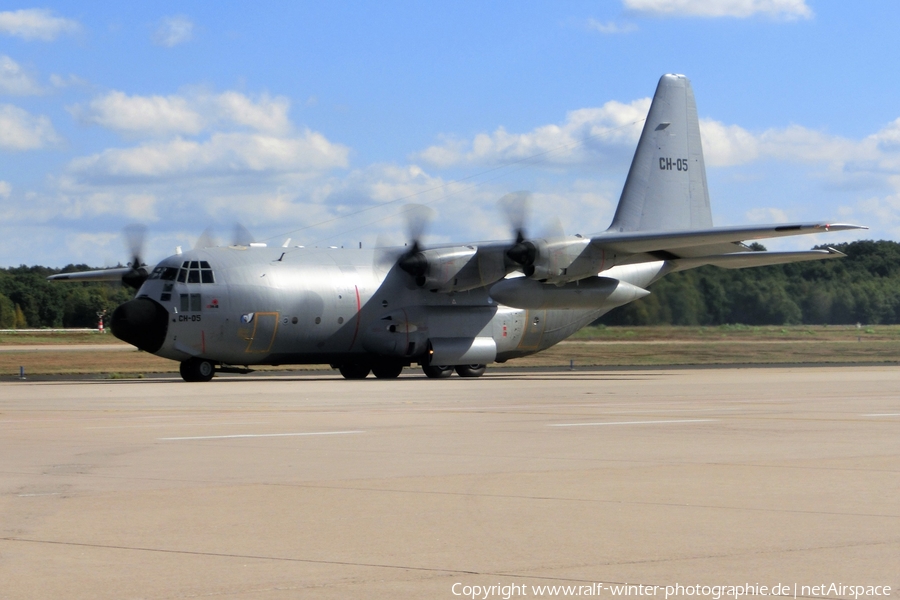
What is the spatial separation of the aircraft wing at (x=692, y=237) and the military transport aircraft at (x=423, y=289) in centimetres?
4

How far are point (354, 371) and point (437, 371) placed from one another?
2.89 metres

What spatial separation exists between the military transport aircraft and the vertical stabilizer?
52 millimetres

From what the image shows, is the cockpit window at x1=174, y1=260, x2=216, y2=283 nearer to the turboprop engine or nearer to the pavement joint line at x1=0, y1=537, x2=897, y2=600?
the turboprop engine

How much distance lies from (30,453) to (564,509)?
6679 millimetres

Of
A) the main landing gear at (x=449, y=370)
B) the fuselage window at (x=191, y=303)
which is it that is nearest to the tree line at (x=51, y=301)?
the main landing gear at (x=449, y=370)

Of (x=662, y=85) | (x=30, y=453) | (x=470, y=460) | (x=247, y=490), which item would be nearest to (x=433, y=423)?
(x=470, y=460)

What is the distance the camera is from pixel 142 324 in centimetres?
3041

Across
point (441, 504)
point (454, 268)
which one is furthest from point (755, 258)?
point (441, 504)

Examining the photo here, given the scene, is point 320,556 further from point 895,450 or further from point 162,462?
point 895,450

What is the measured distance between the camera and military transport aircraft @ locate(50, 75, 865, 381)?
3128cm

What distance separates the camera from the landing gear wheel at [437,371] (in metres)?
35.1

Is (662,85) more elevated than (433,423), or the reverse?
(662,85)

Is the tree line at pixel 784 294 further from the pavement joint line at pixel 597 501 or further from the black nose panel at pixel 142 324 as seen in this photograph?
the pavement joint line at pixel 597 501

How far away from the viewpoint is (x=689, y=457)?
1155cm
